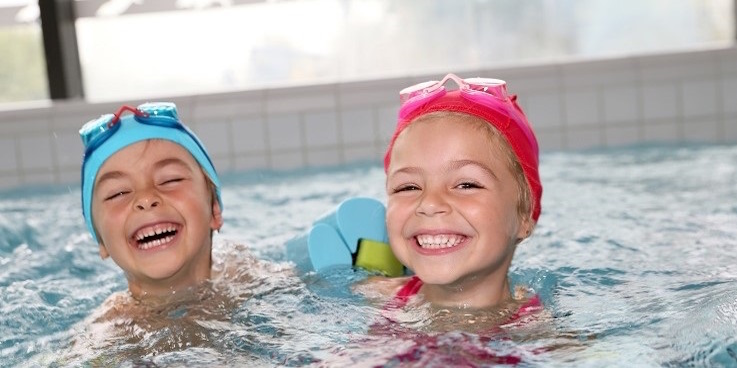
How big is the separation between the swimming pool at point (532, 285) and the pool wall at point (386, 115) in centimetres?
84

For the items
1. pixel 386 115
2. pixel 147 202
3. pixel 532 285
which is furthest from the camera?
pixel 386 115

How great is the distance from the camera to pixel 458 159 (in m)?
2.43

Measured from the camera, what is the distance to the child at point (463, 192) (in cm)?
243

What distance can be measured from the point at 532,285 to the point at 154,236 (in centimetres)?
124

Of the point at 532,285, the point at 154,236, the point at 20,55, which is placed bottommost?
the point at 532,285

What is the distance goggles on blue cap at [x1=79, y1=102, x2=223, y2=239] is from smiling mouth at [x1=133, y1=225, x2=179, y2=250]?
24 cm

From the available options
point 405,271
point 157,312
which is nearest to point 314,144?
point 405,271

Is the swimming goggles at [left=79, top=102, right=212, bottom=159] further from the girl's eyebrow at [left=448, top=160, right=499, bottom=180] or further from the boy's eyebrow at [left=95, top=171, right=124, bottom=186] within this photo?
the girl's eyebrow at [left=448, top=160, right=499, bottom=180]

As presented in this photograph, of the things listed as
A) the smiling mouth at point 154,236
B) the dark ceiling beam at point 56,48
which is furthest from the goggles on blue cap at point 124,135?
the dark ceiling beam at point 56,48

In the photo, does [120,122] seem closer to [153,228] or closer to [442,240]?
[153,228]

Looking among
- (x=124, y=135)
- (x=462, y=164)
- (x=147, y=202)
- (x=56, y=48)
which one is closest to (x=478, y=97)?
(x=462, y=164)

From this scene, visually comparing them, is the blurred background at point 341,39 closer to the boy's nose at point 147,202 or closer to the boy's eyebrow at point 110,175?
the boy's eyebrow at point 110,175

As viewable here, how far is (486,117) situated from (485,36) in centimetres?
637

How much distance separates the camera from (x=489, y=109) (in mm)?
2545
